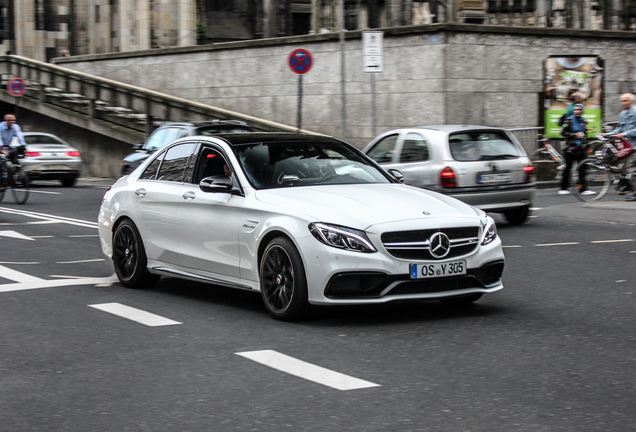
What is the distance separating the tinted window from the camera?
20.0m

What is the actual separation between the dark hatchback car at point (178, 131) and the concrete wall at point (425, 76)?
223 inches

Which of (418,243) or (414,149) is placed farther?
(414,149)

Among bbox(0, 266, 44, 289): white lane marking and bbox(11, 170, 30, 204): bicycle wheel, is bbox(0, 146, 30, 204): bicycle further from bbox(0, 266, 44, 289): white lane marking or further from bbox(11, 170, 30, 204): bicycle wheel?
bbox(0, 266, 44, 289): white lane marking

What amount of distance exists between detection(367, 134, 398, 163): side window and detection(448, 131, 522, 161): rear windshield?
1051 millimetres

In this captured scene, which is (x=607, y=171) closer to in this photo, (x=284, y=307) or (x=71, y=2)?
(x=284, y=307)

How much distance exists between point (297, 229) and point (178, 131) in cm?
1286

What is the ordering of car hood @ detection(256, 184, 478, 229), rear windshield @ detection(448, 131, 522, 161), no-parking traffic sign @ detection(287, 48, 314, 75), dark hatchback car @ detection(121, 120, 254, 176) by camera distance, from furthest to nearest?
no-parking traffic sign @ detection(287, 48, 314, 75)
dark hatchback car @ detection(121, 120, 254, 176)
rear windshield @ detection(448, 131, 522, 161)
car hood @ detection(256, 184, 478, 229)

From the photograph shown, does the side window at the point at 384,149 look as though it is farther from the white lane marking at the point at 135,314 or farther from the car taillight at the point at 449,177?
the white lane marking at the point at 135,314

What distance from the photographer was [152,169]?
9.73 metres

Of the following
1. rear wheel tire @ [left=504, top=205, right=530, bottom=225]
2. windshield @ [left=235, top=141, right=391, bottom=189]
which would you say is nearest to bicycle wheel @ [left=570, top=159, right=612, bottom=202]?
rear wheel tire @ [left=504, top=205, right=530, bottom=225]

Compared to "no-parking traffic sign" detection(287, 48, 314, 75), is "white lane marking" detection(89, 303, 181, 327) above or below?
below

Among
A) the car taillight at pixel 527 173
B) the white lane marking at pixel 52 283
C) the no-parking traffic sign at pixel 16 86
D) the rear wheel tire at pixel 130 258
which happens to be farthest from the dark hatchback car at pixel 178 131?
the no-parking traffic sign at pixel 16 86

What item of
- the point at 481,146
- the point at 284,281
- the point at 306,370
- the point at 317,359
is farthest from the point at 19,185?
the point at 306,370

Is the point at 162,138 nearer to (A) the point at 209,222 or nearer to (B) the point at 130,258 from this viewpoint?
(B) the point at 130,258
